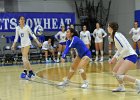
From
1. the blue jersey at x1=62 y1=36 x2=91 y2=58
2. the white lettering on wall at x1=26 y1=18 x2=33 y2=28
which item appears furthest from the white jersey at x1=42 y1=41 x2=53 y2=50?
the blue jersey at x1=62 y1=36 x2=91 y2=58

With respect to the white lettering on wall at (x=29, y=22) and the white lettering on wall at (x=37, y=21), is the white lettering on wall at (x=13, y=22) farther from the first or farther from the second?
the white lettering on wall at (x=37, y=21)

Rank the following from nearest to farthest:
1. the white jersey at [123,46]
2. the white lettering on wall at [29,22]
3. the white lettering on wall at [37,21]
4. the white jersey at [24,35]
A: 1. the white jersey at [123,46]
2. the white jersey at [24,35]
3. the white lettering on wall at [29,22]
4. the white lettering on wall at [37,21]

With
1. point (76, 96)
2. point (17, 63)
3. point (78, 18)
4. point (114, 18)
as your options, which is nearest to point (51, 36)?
point (17, 63)

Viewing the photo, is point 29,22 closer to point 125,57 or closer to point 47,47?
point 47,47

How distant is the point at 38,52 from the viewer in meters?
19.7

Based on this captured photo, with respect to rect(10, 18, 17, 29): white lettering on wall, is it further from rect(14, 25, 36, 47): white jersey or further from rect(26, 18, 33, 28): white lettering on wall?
rect(14, 25, 36, 47): white jersey

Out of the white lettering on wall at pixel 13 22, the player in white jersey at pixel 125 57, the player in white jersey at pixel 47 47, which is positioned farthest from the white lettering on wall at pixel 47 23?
A: the player in white jersey at pixel 125 57

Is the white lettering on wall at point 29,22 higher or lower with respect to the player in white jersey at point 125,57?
higher

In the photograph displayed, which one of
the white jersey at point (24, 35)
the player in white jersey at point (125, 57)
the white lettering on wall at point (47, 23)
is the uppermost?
the white lettering on wall at point (47, 23)

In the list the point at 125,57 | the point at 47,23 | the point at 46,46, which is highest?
the point at 47,23

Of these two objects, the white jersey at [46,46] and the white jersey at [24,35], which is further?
the white jersey at [46,46]

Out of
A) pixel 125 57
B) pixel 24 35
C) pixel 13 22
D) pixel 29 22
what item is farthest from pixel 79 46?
pixel 29 22

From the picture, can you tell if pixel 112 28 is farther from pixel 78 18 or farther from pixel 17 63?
pixel 78 18

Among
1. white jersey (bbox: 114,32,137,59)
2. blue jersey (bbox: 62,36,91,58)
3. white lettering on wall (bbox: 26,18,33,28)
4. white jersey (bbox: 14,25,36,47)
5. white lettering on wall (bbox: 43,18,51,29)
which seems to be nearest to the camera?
white jersey (bbox: 114,32,137,59)
